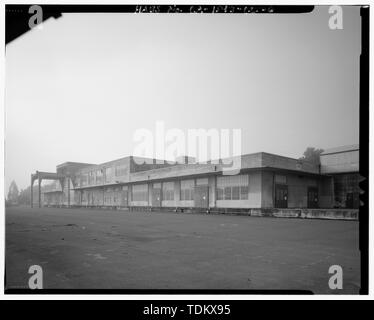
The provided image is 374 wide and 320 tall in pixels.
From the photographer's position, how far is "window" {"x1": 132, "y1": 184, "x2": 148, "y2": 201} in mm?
35666

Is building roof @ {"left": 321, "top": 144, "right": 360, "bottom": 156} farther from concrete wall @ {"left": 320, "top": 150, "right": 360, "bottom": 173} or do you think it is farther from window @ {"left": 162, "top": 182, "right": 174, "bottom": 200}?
window @ {"left": 162, "top": 182, "right": 174, "bottom": 200}

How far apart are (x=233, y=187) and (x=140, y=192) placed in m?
16.1

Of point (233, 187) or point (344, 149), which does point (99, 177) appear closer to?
point (233, 187)

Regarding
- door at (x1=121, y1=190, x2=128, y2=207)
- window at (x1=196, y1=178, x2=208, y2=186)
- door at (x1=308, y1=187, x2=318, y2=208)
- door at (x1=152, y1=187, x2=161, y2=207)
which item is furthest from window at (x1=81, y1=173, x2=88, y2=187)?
door at (x1=308, y1=187, x2=318, y2=208)

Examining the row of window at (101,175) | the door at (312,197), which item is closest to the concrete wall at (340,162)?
the door at (312,197)

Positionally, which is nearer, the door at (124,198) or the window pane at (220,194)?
the window pane at (220,194)

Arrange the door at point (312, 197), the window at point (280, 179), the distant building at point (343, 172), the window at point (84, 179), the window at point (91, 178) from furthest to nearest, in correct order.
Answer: the window at point (84, 179)
the window at point (91, 178)
the door at point (312, 197)
the distant building at point (343, 172)
the window at point (280, 179)

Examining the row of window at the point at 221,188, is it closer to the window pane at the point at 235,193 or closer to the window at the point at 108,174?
Answer: the window pane at the point at 235,193

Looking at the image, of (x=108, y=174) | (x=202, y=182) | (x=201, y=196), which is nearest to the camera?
(x=201, y=196)

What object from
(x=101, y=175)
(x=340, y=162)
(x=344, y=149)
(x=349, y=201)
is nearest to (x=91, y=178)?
(x=101, y=175)

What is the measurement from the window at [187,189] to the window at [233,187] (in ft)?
12.5

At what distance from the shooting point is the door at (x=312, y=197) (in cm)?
2800

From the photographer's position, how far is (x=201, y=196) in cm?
2747
